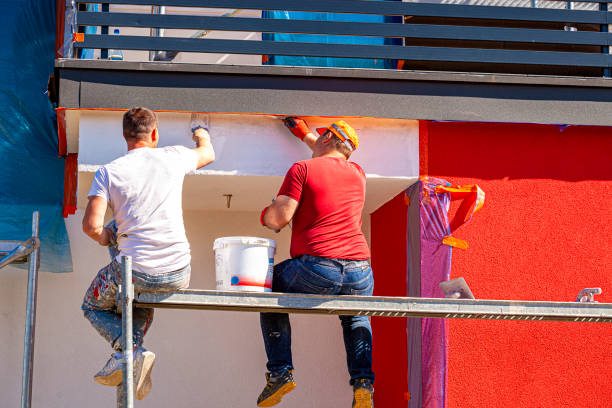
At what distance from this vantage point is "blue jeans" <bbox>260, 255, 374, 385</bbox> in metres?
4.21

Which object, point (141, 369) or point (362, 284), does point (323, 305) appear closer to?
point (362, 284)

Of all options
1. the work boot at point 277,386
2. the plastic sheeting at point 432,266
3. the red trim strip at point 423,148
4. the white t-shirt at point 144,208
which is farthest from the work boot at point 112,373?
the red trim strip at point 423,148

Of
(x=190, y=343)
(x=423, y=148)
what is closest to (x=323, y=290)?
(x=423, y=148)

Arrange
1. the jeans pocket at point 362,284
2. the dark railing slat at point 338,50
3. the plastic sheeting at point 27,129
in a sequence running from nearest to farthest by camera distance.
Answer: the jeans pocket at point 362,284 → the dark railing slat at point 338,50 → the plastic sheeting at point 27,129

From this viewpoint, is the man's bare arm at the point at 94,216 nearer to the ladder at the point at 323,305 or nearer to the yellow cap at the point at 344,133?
the ladder at the point at 323,305

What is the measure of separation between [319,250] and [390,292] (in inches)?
79.9

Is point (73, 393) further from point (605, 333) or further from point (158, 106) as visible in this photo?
point (605, 333)

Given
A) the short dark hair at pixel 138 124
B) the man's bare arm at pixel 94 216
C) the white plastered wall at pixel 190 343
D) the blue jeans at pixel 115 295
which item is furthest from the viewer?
the white plastered wall at pixel 190 343

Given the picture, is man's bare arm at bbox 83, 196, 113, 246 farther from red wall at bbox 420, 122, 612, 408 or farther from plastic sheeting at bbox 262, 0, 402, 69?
red wall at bbox 420, 122, 612, 408

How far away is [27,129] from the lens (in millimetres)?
5984

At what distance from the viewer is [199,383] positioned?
675 cm

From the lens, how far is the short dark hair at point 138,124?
4.17 metres

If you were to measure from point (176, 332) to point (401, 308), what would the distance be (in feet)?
10.5

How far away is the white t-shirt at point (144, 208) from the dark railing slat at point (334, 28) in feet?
4.78
